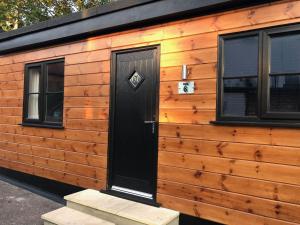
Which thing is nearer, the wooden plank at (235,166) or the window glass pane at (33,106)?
the wooden plank at (235,166)

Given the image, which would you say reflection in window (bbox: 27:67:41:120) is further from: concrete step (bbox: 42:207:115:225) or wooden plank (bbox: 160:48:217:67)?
wooden plank (bbox: 160:48:217:67)

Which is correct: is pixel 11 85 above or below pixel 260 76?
above

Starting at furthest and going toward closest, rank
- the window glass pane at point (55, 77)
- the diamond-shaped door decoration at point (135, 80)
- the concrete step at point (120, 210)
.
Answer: the window glass pane at point (55, 77) → the diamond-shaped door decoration at point (135, 80) → the concrete step at point (120, 210)

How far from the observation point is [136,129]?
A: 14.7 ft

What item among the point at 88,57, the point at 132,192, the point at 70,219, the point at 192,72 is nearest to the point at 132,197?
the point at 132,192

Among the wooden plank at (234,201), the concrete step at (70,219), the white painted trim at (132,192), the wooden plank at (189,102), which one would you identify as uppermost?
the wooden plank at (189,102)

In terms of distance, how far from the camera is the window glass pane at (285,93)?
319 centimetres

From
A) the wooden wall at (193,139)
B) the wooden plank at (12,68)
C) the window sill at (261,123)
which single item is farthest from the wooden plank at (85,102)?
the window sill at (261,123)

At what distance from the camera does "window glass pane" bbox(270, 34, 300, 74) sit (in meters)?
3.20

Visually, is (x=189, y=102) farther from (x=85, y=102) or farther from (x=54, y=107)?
(x=54, y=107)

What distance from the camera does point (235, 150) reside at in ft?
11.5

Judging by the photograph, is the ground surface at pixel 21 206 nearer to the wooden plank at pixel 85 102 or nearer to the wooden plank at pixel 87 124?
the wooden plank at pixel 87 124

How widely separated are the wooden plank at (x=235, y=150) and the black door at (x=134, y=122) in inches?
14.0

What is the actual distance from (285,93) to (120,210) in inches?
91.9
